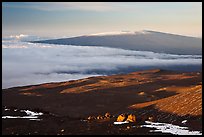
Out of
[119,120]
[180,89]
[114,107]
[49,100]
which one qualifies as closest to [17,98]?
[49,100]

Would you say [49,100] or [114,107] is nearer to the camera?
[114,107]

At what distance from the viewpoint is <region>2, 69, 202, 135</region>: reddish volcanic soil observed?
29.8 m

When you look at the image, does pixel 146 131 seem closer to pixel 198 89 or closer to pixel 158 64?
pixel 198 89

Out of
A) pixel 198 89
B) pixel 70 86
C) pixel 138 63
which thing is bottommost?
pixel 138 63

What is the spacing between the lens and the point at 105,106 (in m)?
47.8

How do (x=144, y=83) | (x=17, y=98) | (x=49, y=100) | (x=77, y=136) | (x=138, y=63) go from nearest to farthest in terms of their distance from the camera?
(x=77, y=136) < (x=49, y=100) < (x=17, y=98) < (x=144, y=83) < (x=138, y=63)

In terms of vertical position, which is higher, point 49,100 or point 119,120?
point 119,120

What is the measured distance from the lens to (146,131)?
2709 cm

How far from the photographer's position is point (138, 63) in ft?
647

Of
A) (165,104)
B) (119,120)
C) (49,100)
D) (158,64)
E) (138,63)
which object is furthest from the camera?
(138,63)

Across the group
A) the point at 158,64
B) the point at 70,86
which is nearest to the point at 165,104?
the point at 70,86

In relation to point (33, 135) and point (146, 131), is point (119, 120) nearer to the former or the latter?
point (146, 131)

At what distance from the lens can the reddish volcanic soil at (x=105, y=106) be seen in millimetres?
29797

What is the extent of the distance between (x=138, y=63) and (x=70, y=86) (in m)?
128
